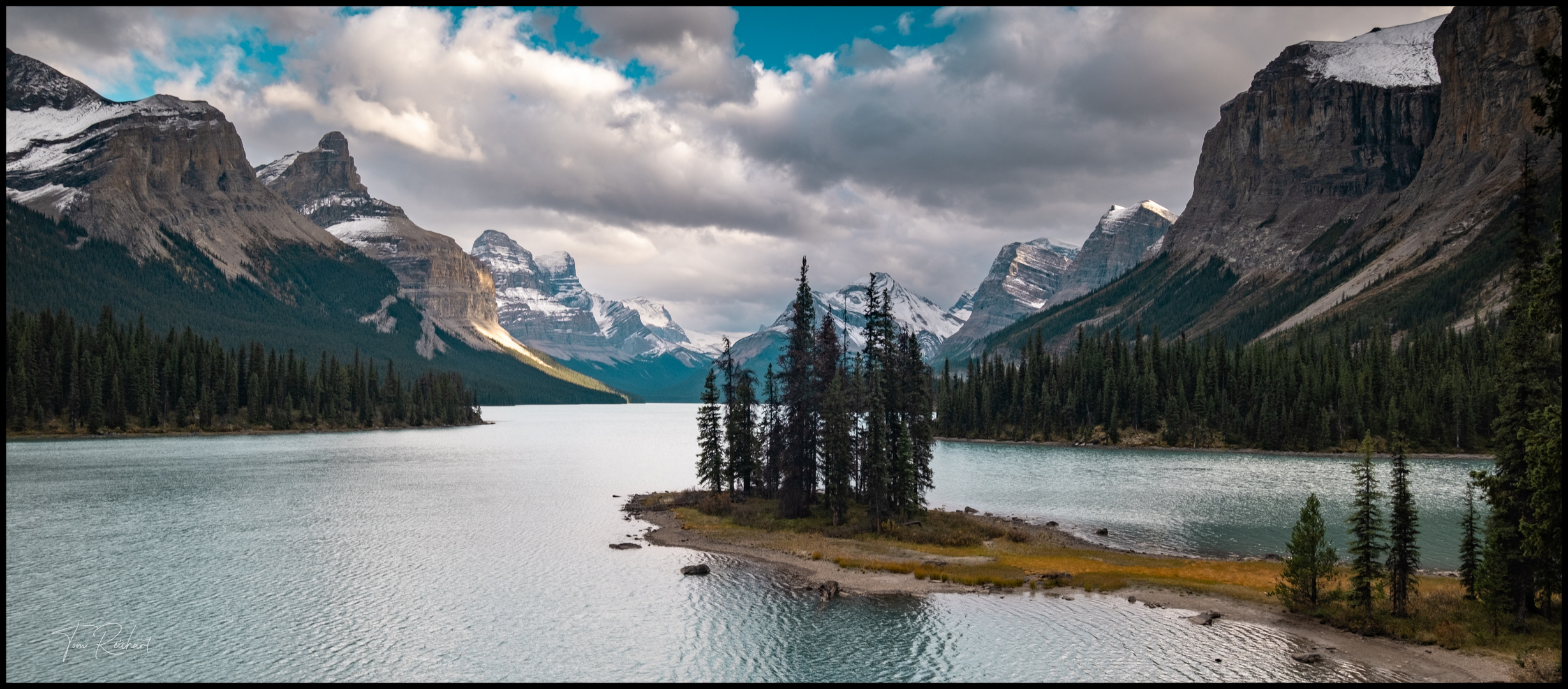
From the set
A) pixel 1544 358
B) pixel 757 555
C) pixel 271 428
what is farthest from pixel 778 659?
pixel 271 428

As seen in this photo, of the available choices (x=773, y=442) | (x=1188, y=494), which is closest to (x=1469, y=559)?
(x=773, y=442)

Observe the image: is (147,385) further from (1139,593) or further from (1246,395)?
(1246,395)

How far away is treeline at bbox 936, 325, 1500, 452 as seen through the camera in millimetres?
135375

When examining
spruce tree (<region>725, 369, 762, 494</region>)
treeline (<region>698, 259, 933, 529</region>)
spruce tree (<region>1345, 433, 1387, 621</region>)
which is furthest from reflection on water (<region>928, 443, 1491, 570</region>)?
spruce tree (<region>1345, 433, 1387, 621</region>)

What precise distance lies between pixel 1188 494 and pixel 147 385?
544 ft

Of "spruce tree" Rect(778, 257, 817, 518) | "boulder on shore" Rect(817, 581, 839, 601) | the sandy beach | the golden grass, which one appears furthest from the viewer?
"spruce tree" Rect(778, 257, 817, 518)

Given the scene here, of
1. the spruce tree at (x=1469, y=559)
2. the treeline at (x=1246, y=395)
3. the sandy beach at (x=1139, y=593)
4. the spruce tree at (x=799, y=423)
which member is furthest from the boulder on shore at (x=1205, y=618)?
the treeline at (x=1246, y=395)

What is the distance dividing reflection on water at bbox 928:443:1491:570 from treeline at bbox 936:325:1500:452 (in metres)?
12.2

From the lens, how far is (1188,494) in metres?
86.9

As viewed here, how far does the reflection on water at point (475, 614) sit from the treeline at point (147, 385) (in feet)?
277

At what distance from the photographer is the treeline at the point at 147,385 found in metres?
140

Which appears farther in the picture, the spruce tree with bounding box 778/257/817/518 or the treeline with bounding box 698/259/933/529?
the spruce tree with bounding box 778/257/817/518

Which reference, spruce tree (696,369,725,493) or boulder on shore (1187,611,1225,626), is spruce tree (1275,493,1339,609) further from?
spruce tree (696,369,725,493)

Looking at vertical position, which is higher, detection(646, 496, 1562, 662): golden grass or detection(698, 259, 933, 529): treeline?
detection(698, 259, 933, 529): treeline
